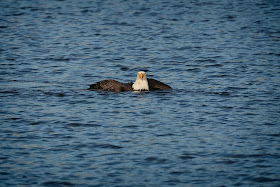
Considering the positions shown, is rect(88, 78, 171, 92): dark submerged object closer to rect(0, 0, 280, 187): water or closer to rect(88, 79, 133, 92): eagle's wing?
rect(88, 79, 133, 92): eagle's wing

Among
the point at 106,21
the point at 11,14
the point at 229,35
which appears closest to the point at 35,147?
the point at 229,35

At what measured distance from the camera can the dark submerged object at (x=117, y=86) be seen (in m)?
15.9

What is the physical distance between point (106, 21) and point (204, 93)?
13856 millimetres

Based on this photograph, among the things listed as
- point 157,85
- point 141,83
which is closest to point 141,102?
point 141,83

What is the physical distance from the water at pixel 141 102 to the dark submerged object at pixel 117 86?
0.18 metres

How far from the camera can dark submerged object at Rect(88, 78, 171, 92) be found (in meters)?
15.9

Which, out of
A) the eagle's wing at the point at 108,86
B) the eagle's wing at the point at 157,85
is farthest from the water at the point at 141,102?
the eagle's wing at the point at 157,85

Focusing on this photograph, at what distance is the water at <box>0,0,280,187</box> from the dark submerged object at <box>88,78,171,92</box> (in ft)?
0.59

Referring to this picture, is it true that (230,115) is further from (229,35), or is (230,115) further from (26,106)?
(229,35)

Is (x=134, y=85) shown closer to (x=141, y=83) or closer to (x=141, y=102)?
(x=141, y=83)

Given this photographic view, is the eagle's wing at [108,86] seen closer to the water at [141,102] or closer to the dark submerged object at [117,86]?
the dark submerged object at [117,86]

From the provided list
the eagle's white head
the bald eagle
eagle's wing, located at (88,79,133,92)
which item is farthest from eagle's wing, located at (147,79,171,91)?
eagle's wing, located at (88,79,133,92)

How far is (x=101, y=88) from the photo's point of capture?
15922 millimetres

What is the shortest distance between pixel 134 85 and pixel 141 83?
10.0 inches
